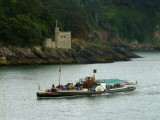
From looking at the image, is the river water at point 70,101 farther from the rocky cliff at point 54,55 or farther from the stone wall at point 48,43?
the stone wall at point 48,43

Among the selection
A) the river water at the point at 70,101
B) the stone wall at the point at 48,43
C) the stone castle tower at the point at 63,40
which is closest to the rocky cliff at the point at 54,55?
the stone castle tower at the point at 63,40

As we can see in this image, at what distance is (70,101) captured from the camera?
8588 centimetres

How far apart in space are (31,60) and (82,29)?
38.0 m

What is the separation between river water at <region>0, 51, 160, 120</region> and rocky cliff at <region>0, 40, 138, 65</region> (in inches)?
516

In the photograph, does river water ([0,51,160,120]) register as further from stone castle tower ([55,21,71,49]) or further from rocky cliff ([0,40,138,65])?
stone castle tower ([55,21,71,49])

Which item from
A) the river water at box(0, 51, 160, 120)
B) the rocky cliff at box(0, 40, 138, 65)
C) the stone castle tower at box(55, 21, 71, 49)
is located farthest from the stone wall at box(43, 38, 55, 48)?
the river water at box(0, 51, 160, 120)

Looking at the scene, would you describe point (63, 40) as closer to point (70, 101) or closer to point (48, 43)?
point (48, 43)

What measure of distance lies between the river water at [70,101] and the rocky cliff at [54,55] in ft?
43.0

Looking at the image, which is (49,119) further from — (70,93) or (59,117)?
(70,93)

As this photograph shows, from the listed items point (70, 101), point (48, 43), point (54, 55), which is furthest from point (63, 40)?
point (70, 101)

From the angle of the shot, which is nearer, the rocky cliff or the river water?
the river water

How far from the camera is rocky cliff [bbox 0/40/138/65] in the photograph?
136m

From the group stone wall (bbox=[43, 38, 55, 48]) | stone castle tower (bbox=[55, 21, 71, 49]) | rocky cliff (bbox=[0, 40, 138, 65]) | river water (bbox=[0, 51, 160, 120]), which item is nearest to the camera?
river water (bbox=[0, 51, 160, 120])

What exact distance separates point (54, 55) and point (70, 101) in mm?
56584
